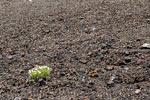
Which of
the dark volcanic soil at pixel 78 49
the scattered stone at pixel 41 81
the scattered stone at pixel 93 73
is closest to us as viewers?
the dark volcanic soil at pixel 78 49

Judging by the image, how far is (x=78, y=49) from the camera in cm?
627

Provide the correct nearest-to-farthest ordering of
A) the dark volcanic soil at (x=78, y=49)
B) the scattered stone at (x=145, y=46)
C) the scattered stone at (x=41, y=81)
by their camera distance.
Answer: the dark volcanic soil at (x=78, y=49) < the scattered stone at (x=41, y=81) < the scattered stone at (x=145, y=46)

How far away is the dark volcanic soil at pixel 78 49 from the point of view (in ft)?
16.1

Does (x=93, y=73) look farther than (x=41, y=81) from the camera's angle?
Yes

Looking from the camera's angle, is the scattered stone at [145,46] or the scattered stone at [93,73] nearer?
the scattered stone at [93,73]

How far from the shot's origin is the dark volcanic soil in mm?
4918

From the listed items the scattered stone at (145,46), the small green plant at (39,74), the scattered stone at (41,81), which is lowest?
the scattered stone at (41,81)

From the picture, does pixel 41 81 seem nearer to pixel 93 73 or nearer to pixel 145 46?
pixel 93 73

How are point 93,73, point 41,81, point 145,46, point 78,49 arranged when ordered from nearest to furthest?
point 41,81 → point 93,73 → point 145,46 → point 78,49

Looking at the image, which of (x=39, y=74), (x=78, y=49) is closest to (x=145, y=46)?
(x=78, y=49)

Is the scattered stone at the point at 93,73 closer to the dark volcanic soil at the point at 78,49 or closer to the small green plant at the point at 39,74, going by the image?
the dark volcanic soil at the point at 78,49

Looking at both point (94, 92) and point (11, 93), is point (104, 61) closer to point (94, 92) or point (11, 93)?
point (94, 92)

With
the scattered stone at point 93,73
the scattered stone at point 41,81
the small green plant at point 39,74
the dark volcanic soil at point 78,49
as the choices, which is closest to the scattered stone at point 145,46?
the dark volcanic soil at point 78,49

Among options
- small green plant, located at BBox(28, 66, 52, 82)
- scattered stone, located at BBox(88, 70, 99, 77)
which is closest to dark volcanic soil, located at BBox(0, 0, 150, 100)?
scattered stone, located at BBox(88, 70, 99, 77)
